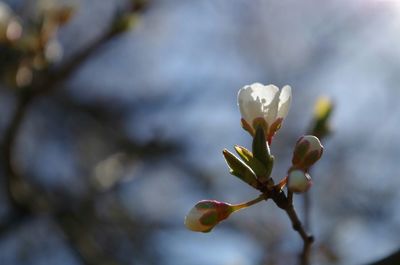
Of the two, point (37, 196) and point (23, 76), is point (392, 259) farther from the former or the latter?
point (37, 196)

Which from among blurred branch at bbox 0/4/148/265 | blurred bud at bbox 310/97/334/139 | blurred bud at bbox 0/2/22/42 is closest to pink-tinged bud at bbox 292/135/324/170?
blurred bud at bbox 310/97/334/139

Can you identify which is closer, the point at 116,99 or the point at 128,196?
the point at 128,196

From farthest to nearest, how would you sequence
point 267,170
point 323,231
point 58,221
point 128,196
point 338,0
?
point 338,0
point 128,196
point 323,231
point 58,221
point 267,170

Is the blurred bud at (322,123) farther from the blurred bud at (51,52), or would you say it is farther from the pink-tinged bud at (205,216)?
the blurred bud at (51,52)

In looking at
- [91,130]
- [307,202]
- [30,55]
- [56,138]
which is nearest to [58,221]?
[30,55]

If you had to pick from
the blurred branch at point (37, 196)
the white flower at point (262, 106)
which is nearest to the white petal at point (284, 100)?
the white flower at point (262, 106)

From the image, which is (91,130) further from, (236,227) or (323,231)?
(323,231)

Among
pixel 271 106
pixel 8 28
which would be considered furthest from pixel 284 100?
pixel 8 28
